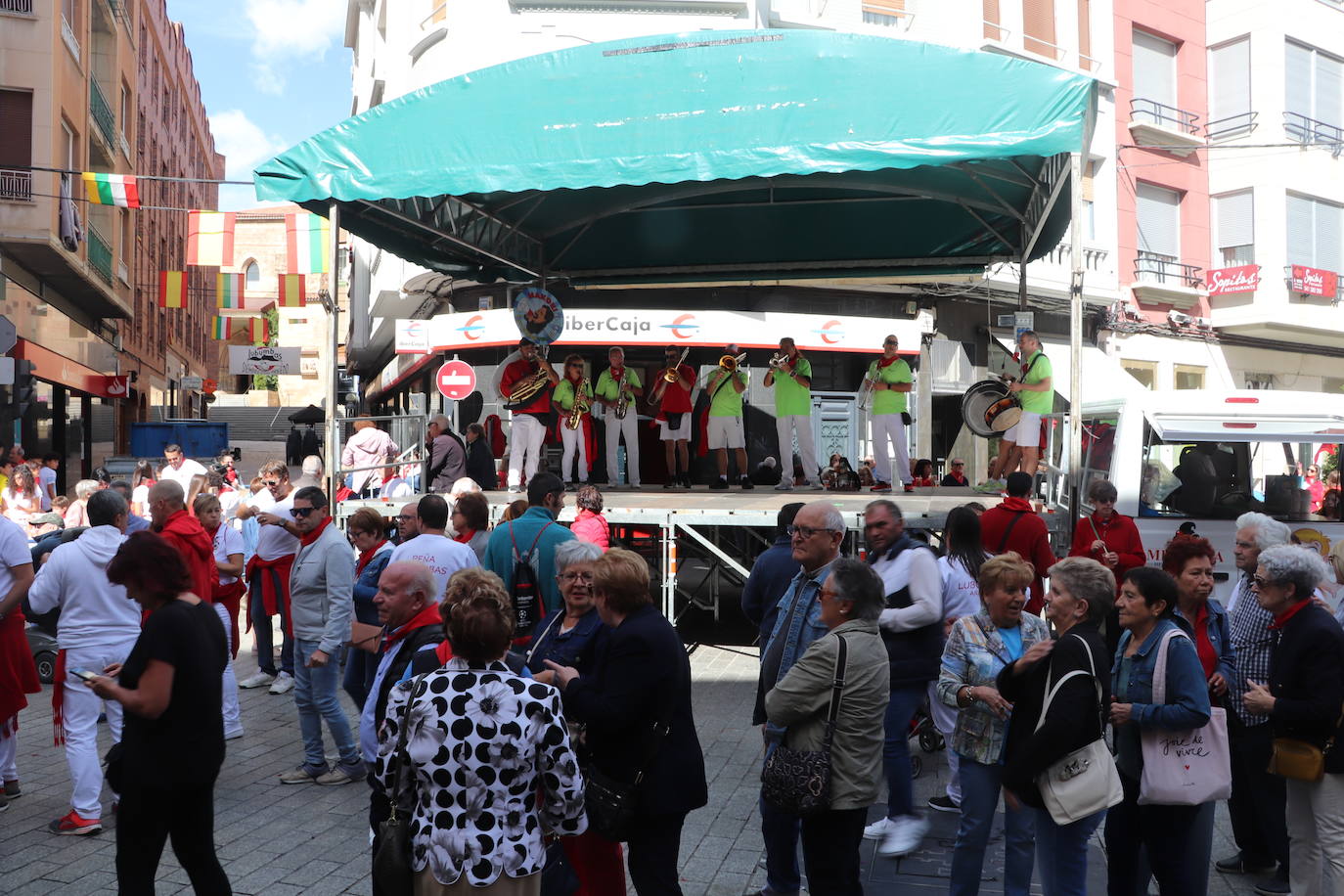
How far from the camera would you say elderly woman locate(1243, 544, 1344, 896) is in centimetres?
455

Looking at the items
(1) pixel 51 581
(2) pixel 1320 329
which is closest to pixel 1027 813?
(1) pixel 51 581

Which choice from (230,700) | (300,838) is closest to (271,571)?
(230,700)

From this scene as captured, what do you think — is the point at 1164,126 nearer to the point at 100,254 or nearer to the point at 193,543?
the point at 100,254

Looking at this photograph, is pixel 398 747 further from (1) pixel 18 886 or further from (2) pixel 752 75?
(2) pixel 752 75

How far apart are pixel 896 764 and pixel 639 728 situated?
226cm

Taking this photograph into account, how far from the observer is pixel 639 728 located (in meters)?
4.03

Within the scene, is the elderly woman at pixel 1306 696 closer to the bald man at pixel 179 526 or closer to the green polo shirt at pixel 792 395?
the bald man at pixel 179 526

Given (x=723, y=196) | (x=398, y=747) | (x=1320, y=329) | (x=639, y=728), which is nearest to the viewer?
(x=398, y=747)

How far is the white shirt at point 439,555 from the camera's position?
6383 mm

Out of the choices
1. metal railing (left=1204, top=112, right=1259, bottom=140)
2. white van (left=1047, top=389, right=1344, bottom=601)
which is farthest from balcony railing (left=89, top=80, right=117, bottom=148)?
metal railing (left=1204, top=112, right=1259, bottom=140)

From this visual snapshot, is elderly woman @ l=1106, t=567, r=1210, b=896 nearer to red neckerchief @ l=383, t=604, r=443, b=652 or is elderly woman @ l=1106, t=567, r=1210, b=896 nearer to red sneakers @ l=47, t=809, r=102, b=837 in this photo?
red neckerchief @ l=383, t=604, r=443, b=652

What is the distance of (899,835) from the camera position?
5.81 meters

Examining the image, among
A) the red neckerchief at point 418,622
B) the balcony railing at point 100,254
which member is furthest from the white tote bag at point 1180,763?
the balcony railing at point 100,254

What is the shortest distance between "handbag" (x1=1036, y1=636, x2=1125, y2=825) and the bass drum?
7.72 metres
